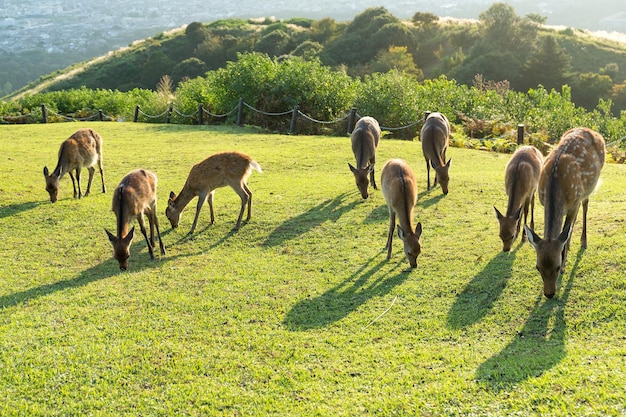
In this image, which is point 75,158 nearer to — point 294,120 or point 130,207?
point 130,207

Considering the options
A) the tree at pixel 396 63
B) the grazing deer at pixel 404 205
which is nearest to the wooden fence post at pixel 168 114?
the grazing deer at pixel 404 205

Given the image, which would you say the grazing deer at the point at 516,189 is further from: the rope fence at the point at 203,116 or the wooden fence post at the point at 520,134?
the rope fence at the point at 203,116

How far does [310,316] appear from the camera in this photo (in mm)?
6668

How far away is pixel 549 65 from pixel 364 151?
30.7 metres

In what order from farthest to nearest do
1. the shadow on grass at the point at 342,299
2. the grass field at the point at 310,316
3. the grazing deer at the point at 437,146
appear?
the grazing deer at the point at 437,146 → the shadow on grass at the point at 342,299 → the grass field at the point at 310,316

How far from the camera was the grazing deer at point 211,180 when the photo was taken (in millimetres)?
9969

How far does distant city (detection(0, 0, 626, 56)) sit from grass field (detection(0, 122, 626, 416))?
92.6 meters

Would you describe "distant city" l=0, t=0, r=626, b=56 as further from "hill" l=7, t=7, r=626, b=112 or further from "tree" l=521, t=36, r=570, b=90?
"tree" l=521, t=36, r=570, b=90

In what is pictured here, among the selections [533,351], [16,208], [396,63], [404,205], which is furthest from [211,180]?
[396,63]

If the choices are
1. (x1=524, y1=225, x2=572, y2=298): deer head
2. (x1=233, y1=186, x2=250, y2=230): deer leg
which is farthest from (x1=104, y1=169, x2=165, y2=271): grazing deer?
(x1=524, y1=225, x2=572, y2=298): deer head

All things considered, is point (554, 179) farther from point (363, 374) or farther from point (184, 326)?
point (184, 326)

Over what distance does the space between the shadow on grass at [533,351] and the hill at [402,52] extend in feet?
110

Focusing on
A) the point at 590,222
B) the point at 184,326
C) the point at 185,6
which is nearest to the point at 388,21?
the point at 590,222

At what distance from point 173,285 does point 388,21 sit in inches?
1756
